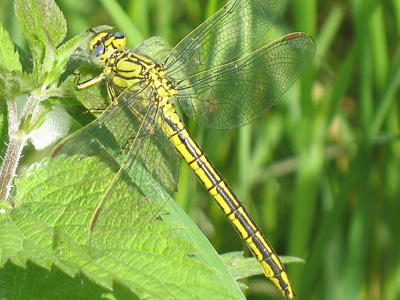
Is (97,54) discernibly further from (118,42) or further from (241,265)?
(241,265)

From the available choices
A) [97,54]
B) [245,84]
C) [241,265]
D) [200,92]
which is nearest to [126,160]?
[97,54]

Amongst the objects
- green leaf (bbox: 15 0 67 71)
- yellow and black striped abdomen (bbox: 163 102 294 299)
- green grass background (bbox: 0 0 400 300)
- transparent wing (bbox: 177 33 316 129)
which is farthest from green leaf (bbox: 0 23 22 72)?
green grass background (bbox: 0 0 400 300)

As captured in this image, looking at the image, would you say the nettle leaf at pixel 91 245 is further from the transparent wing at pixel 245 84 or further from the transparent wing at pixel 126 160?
the transparent wing at pixel 245 84

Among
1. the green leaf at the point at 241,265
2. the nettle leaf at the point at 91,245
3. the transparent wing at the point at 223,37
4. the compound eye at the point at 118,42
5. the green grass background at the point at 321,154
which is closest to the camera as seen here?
the nettle leaf at the point at 91,245

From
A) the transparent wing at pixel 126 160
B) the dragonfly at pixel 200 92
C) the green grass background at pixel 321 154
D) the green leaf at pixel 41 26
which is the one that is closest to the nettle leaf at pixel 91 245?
the transparent wing at pixel 126 160

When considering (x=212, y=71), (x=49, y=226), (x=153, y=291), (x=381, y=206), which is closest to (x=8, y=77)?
(x=49, y=226)

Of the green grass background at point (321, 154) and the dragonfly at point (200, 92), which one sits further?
the green grass background at point (321, 154)
